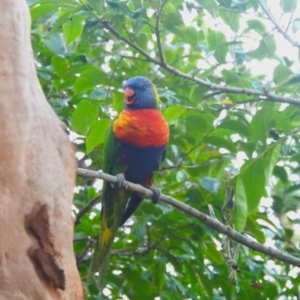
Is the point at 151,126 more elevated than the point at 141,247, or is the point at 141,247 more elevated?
the point at 151,126

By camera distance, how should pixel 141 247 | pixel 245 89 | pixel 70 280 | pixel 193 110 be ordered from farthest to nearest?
pixel 141 247 → pixel 193 110 → pixel 245 89 → pixel 70 280

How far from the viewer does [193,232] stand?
2.74 metres

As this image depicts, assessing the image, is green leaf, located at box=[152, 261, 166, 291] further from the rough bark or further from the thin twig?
the rough bark

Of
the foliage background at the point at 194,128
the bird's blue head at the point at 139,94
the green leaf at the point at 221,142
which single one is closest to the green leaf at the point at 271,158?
the foliage background at the point at 194,128

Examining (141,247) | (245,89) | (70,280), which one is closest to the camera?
(70,280)

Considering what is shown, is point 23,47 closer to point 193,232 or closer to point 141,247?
point 193,232

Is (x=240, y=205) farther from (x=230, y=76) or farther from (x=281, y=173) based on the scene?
(x=281, y=173)

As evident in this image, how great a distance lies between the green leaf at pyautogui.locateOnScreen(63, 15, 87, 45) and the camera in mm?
2518

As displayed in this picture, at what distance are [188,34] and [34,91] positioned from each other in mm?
1105

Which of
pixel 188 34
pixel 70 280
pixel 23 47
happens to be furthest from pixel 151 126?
pixel 70 280

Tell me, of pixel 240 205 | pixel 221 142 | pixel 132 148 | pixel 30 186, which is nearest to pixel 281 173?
pixel 221 142

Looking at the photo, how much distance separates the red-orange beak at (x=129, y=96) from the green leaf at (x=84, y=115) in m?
0.41

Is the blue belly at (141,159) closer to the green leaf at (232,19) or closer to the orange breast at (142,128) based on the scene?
the orange breast at (142,128)

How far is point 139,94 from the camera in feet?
9.95
